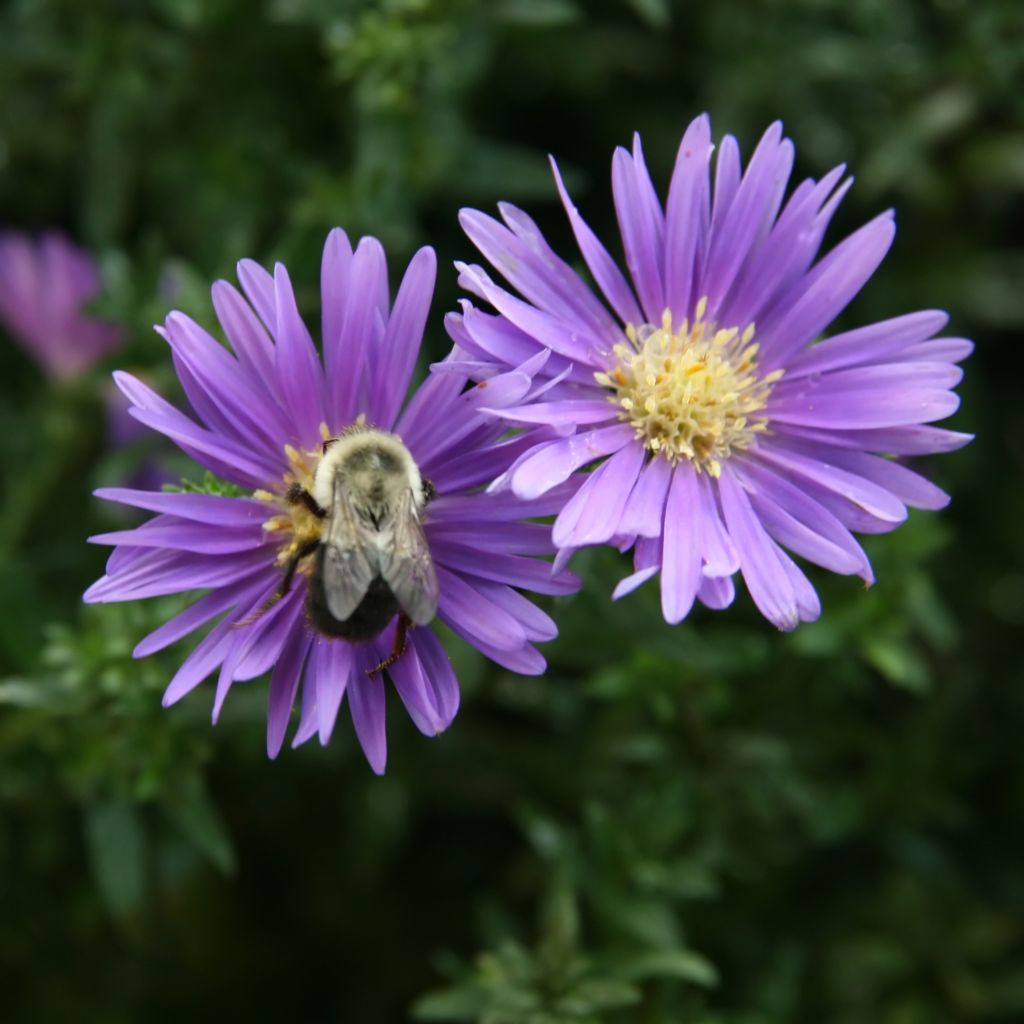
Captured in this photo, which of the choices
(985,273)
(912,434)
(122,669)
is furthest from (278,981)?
(985,273)

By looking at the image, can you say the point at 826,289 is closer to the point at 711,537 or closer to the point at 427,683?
the point at 711,537

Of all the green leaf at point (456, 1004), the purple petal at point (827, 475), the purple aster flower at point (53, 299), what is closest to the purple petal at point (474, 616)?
the purple petal at point (827, 475)

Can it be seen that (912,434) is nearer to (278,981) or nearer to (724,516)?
(724,516)

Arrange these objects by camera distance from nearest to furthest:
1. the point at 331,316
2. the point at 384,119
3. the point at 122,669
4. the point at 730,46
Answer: the point at 331,316
the point at 122,669
the point at 384,119
the point at 730,46

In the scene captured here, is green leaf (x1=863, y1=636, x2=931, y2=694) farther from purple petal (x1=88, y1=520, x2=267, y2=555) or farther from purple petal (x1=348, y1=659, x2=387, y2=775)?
purple petal (x1=88, y1=520, x2=267, y2=555)

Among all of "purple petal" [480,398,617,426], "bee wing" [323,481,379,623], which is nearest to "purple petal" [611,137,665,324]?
"purple petal" [480,398,617,426]

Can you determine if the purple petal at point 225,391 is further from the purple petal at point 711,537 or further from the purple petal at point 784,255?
the purple petal at point 784,255

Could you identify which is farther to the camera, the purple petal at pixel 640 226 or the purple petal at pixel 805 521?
the purple petal at pixel 640 226
